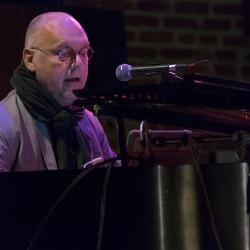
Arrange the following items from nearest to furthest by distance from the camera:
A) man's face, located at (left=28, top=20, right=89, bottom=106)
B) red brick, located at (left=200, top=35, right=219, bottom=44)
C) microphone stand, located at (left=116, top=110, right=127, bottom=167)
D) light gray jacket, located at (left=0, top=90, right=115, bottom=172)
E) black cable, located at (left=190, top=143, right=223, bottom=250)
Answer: black cable, located at (left=190, top=143, right=223, bottom=250)
microphone stand, located at (left=116, top=110, right=127, bottom=167)
light gray jacket, located at (left=0, top=90, right=115, bottom=172)
man's face, located at (left=28, top=20, right=89, bottom=106)
red brick, located at (left=200, top=35, right=219, bottom=44)

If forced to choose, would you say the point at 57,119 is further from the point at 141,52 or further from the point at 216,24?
the point at 216,24

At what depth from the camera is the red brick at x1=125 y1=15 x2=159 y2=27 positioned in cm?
365

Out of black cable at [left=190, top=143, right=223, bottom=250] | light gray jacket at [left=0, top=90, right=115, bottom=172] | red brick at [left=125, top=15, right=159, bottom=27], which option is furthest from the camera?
red brick at [left=125, top=15, right=159, bottom=27]

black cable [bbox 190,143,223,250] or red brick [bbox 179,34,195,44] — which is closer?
black cable [bbox 190,143,223,250]

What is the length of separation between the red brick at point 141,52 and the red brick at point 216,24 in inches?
12.8

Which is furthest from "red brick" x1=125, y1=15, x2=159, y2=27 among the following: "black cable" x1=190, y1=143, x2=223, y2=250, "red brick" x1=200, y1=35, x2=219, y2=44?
"black cable" x1=190, y1=143, x2=223, y2=250

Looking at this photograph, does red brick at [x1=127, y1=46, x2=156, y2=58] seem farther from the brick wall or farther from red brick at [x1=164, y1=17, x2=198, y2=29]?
red brick at [x1=164, y1=17, x2=198, y2=29]

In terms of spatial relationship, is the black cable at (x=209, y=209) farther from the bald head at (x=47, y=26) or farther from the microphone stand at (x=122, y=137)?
the bald head at (x=47, y=26)

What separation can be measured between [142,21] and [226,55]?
506mm

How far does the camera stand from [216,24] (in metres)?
3.80

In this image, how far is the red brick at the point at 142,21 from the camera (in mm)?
3652

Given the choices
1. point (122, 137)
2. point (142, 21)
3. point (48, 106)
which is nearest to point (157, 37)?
point (142, 21)

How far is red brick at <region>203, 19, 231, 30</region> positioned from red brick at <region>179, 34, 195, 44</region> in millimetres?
92

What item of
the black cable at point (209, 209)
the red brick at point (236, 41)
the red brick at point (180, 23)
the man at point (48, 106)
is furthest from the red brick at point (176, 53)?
the black cable at point (209, 209)
